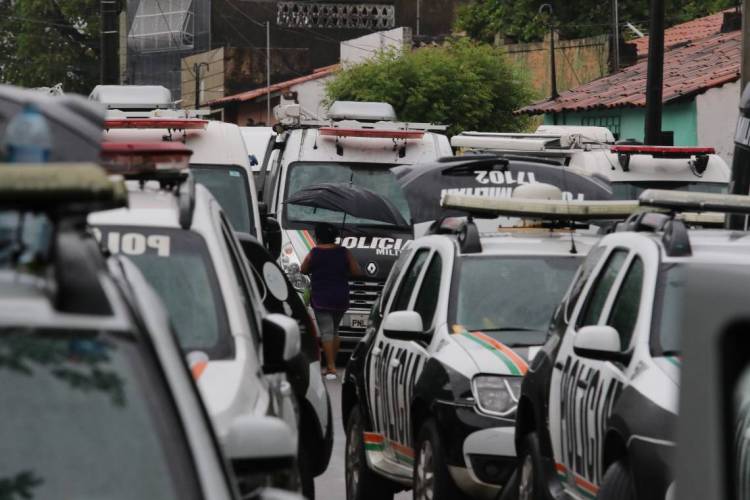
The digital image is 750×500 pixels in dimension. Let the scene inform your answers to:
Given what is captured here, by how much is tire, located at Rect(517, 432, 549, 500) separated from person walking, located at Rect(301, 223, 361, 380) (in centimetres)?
999

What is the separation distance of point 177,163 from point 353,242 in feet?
41.2

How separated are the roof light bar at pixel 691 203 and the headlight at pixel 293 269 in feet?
35.9

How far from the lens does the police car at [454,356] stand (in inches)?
373

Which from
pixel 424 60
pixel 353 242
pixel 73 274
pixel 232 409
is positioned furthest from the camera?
pixel 424 60

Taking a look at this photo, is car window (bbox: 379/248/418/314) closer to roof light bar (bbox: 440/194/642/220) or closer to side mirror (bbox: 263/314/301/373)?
roof light bar (bbox: 440/194/642/220)

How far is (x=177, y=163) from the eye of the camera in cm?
766

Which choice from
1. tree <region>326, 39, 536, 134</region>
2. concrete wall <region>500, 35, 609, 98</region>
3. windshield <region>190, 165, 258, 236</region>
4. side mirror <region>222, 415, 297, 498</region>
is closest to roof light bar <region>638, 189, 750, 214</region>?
side mirror <region>222, 415, 297, 498</region>

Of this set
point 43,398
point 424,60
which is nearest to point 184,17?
point 424,60

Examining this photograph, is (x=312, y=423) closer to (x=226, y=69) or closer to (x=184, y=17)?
(x=226, y=69)

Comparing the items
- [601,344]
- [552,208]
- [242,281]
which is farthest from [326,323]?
[601,344]

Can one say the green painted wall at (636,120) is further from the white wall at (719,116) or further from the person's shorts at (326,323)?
the person's shorts at (326,323)

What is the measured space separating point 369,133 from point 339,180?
625 mm

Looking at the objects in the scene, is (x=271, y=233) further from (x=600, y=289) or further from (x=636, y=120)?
(x=636, y=120)

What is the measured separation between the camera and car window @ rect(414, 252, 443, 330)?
10.7 metres
